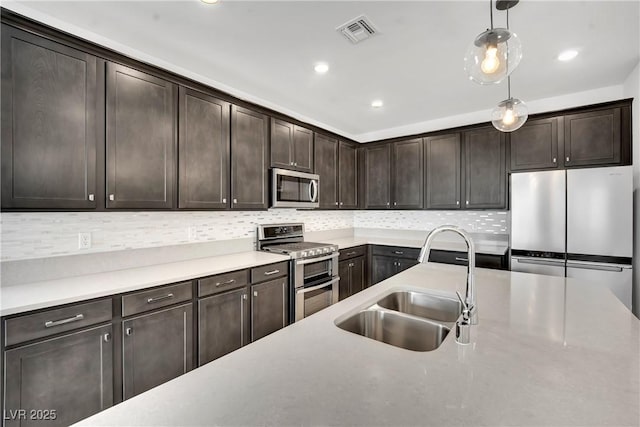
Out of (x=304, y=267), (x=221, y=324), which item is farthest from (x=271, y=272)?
(x=221, y=324)

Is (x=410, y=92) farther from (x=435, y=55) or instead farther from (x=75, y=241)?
(x=75, y=241)

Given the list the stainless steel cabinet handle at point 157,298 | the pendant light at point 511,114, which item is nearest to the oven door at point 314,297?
the stainless steel cabinet handle at point 157,298

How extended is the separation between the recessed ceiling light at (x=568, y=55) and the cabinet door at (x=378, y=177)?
87.0 inches

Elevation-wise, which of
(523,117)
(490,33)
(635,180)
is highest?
(490,33)

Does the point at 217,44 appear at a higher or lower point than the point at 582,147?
higher

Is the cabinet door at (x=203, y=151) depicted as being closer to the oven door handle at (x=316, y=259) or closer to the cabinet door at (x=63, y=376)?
the oven door handle at (x=316, y=259)

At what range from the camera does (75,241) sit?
2037 mm

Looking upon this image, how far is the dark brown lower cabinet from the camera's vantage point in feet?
12.3

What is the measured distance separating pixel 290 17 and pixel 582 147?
3193 mm

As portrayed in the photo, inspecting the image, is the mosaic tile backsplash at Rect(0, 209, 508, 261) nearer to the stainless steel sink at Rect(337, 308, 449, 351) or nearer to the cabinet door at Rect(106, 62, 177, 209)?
the cabinet door at Rect(106, 62, 177, 209)

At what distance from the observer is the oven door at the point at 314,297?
114 inches

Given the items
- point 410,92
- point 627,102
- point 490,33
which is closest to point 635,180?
point 627,102

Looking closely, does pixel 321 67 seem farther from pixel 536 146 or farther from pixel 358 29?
pixel 536 146

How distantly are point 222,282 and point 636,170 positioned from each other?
3.88 meters
